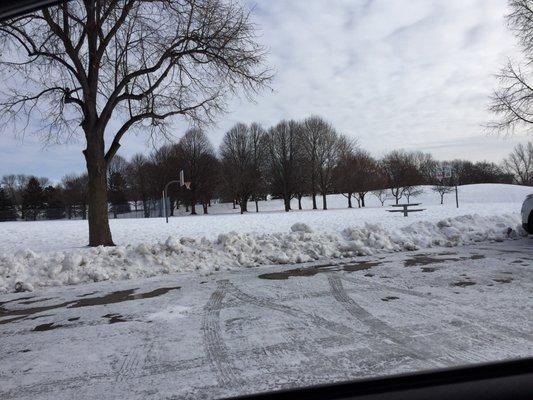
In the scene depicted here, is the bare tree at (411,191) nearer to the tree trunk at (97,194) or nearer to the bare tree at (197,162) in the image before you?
the bare tree at (197,162)

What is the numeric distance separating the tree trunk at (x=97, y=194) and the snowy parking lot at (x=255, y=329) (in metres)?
5.73

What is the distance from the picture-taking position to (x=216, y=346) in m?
4.56

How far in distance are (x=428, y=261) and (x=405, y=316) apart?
14.4 ft

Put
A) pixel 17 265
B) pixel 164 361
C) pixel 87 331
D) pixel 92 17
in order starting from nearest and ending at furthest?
pixel 164 361
pixel 87 331
pixel 17 265
pixel 92 17

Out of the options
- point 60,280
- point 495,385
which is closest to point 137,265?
point 60,280

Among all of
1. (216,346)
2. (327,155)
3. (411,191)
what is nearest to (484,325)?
(216,346)

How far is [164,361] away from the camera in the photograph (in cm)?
420

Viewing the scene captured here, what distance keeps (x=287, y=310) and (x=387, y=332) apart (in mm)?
1495

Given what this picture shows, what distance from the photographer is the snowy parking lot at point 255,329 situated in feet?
12.3

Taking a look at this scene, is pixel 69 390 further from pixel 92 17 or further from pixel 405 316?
pixel 92 17

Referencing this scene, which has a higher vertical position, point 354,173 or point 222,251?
point 354,173

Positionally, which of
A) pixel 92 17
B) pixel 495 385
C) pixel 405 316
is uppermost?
pixel 92 17

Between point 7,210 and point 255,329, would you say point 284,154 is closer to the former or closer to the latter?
point 7,210

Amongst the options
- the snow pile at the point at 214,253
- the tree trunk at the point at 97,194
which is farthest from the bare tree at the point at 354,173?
the tree trunk at the point at 97,194
